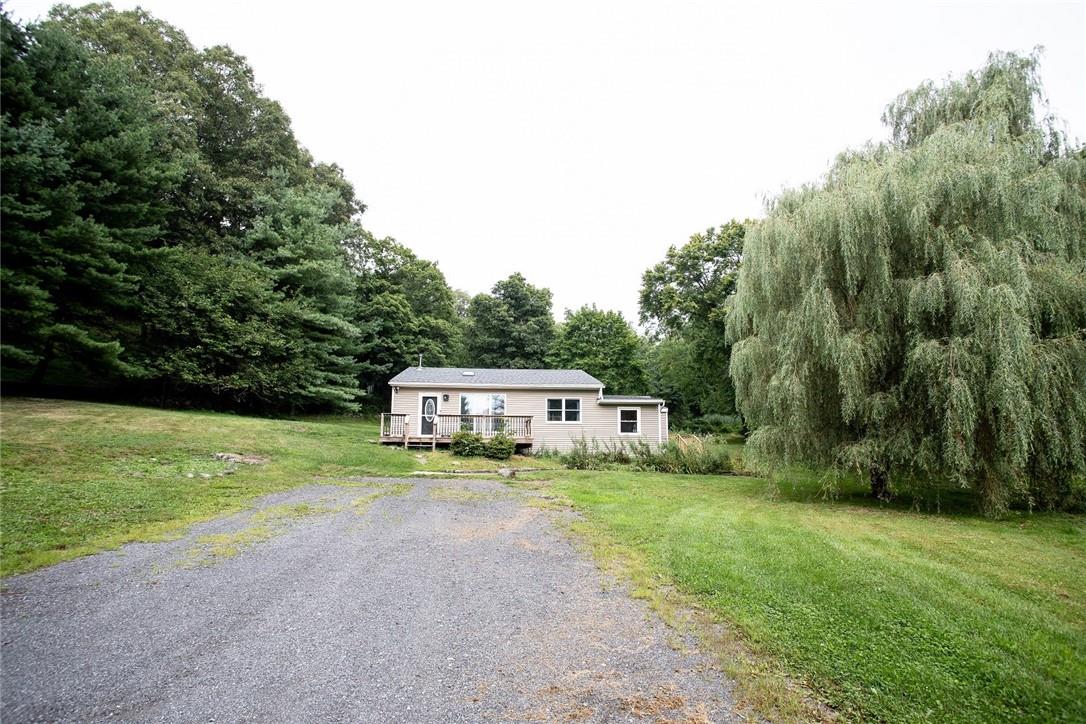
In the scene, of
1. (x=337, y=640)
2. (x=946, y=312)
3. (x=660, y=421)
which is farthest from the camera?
(x=660, y=421)

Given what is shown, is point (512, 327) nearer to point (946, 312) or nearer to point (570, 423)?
point (570, 423)

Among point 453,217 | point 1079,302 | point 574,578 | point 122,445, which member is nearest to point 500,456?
point 122,445

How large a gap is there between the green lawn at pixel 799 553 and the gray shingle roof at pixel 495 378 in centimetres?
704

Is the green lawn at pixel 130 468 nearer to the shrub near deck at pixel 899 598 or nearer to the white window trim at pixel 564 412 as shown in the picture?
the white window trim at pixel 564 412

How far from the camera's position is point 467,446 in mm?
15727

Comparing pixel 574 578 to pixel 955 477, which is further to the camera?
pixel 955 477

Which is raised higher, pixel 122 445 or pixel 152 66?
pixel 152 66

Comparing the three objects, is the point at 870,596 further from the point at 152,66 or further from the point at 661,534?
the point at 152,66

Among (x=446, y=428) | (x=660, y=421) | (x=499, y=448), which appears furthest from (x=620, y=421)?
(x=446, y=428)

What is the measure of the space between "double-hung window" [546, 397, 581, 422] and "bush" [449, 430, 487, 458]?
386cm

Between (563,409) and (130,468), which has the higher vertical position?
(563,409)

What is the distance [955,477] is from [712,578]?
6392 mm

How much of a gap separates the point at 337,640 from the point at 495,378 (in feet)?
53.0

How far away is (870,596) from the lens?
3.82m
